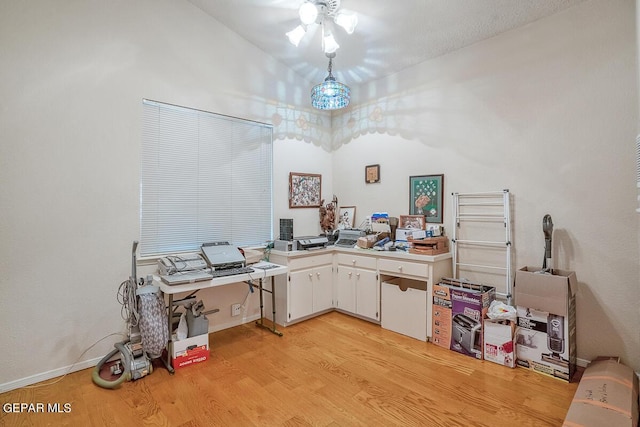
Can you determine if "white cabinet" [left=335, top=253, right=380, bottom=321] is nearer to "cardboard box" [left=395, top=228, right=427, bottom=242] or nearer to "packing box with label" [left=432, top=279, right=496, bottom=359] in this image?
"cardboard box" [left=395, top=228, right=427, bottom=242]

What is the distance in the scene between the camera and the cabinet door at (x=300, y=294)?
3436 millimetres

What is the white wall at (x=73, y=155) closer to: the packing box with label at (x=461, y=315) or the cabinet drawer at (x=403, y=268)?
the cabinet drawer at (x=403, y=268)

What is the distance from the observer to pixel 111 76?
273 cm

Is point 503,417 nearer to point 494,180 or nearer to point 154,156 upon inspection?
point 494,180

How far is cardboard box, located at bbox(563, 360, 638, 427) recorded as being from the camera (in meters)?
1.71

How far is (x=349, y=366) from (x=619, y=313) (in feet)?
7.19

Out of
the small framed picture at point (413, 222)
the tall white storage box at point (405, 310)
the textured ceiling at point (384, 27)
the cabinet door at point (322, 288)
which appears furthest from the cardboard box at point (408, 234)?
the textured ceiling at point (384, 27)

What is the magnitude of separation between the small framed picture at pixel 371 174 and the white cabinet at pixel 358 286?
109 centimetres

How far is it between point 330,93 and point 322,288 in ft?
7.32

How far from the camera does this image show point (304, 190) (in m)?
4.27

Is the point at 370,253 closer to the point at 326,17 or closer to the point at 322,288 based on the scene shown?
the point at 322,288

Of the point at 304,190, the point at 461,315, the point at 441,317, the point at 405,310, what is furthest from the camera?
the point at 304,190

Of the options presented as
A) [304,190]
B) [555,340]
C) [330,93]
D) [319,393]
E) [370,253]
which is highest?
[330,93]

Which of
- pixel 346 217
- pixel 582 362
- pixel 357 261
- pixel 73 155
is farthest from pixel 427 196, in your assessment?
pixel 73 155
